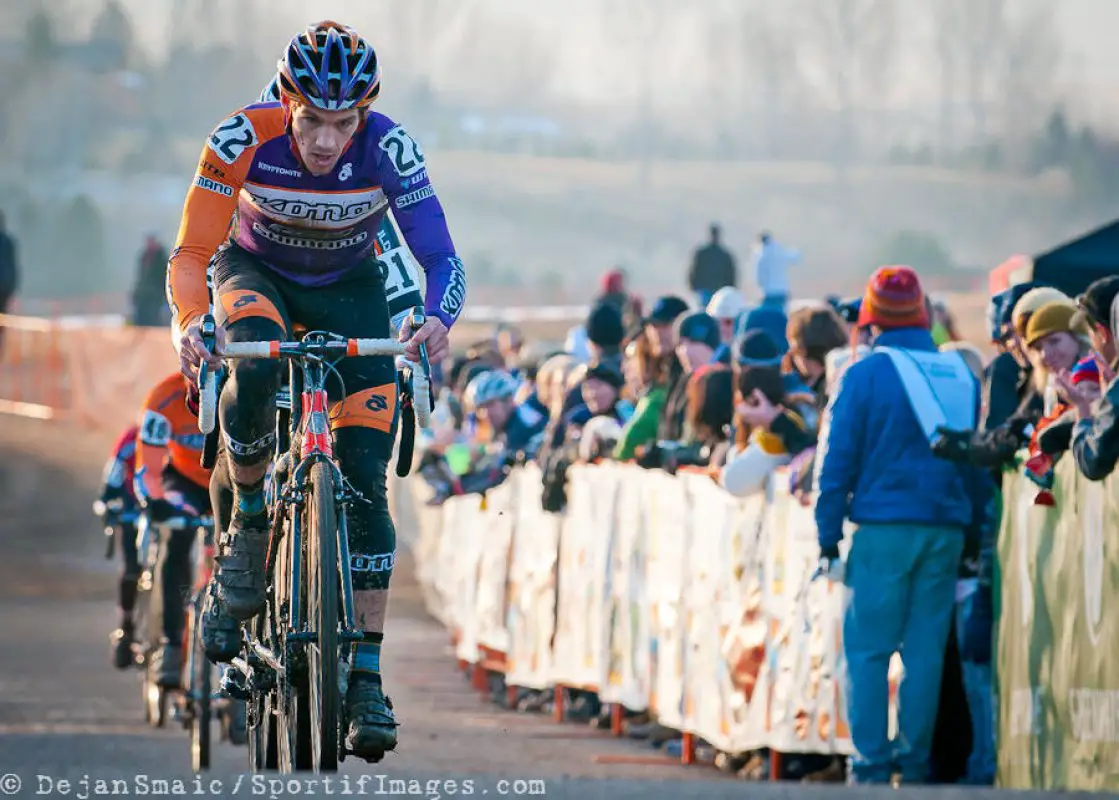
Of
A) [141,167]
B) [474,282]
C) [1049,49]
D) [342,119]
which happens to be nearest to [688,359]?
[342,119]

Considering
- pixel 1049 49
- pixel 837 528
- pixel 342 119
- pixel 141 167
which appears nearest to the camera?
pixel 342 119

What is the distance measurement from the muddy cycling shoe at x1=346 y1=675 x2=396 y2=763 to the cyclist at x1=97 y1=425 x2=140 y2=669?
23.4ft

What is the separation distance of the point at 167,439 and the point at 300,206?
475 cm

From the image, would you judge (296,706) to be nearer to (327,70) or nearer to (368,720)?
(368,720)

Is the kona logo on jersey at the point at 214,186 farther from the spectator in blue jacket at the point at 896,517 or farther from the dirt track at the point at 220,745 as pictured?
the spectator in blue jacket at the point at 896,517

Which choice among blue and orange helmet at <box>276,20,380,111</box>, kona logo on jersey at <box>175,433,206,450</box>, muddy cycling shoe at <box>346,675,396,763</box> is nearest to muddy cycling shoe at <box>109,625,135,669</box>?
kona logo on jersey at <box>175,433,206,450</box>

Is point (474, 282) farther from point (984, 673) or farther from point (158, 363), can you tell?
point (984, 673)

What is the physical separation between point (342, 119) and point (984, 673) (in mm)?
3832

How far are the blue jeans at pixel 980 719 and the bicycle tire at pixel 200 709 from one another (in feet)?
11.4

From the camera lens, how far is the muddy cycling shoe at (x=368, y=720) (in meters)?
7.11

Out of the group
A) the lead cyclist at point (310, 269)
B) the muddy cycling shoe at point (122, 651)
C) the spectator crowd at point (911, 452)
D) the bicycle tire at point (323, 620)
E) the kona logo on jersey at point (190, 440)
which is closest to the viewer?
the bicycle tire at point (323, 620)

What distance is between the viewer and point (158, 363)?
111 ft

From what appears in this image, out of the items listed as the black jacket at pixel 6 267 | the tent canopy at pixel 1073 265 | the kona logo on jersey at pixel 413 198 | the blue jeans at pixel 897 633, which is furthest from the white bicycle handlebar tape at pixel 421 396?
the black jacket at pixel 6 267

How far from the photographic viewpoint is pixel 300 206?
7.83 meters
